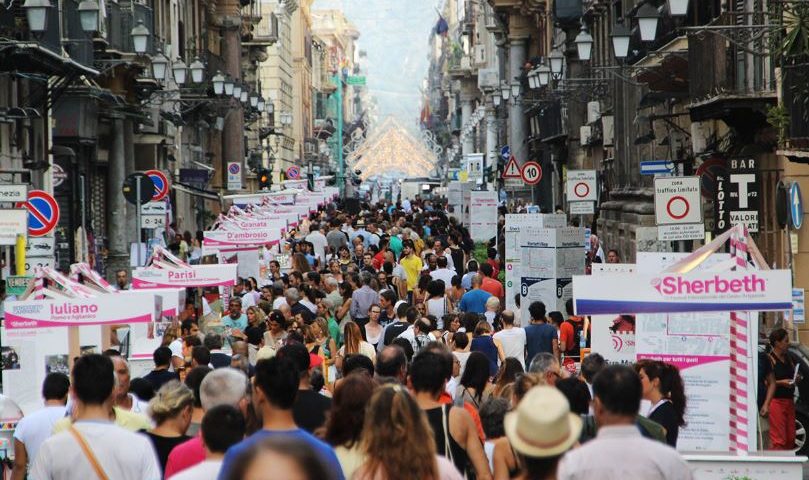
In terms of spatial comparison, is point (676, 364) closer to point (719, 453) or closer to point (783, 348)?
point (719, 453)

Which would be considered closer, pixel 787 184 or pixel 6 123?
pixel 787 184

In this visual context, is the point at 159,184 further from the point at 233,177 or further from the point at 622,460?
the point at 233,177

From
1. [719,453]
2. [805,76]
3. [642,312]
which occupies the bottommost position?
[719,453]

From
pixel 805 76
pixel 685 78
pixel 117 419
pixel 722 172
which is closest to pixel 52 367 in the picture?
pixel 117 419

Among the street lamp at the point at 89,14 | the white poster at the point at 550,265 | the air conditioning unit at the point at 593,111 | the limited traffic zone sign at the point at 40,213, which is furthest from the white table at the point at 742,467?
the air conditioning unit at the point at 593,111

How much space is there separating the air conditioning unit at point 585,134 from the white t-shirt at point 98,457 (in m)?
36.9

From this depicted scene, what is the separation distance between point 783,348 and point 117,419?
7.58 meters

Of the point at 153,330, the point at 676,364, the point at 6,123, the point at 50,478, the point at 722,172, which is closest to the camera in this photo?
the point at 50,478

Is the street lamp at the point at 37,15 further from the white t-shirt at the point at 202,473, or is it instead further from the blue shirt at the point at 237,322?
the white t-shirt at the point at 202,473

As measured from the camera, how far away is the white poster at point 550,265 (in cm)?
2273

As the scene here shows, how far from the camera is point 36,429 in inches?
393

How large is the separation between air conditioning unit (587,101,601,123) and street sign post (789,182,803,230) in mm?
22470

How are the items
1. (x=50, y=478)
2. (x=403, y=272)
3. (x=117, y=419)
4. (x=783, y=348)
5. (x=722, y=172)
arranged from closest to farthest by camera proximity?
(x=50, y=478), (x=117, y=419), (x=783, y=348), (x=722, y=172), (x=403, y=272)

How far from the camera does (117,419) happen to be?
979cm
